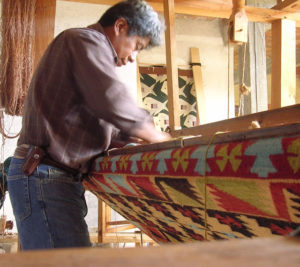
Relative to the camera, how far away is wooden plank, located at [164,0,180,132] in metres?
1.98

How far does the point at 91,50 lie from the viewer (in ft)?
3.90

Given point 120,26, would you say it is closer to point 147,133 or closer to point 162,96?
point 147,133

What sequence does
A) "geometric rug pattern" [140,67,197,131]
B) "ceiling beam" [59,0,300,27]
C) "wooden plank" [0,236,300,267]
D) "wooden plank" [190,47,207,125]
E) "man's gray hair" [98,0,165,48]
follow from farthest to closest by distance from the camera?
"wooden plank" [190,47,207,125] < "geometric rug pattern" [140,67,197,131] < "ceiling beam" [59,0,300,27] < "man's gray hair" [98,0,165,48] < "wooden plank" [0,236,300,267]

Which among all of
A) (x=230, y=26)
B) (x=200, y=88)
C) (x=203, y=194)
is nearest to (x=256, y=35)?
(x=200, y=88)

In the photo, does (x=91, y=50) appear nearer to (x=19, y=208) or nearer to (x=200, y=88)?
(x=19, y=208)

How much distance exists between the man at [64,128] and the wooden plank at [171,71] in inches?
26.7

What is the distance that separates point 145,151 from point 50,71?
0.48 metres

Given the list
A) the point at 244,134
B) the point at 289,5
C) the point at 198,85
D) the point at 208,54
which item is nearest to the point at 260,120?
the point at 244,134

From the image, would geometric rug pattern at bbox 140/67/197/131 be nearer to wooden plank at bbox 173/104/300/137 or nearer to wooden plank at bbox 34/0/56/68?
wooden plank at bbox 34/0/56/68

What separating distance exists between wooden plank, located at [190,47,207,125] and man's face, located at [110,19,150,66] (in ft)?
13.2

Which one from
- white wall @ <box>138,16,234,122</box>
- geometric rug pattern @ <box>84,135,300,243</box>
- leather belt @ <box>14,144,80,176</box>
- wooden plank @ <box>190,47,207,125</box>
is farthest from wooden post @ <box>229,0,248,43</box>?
white wall @ <box>138,16,234,122</box>

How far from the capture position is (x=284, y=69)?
2.33 metres

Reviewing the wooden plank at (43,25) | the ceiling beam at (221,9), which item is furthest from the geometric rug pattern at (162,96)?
the wooden plank at (43,25)

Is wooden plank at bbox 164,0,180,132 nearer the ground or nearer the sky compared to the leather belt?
nearer the sky
